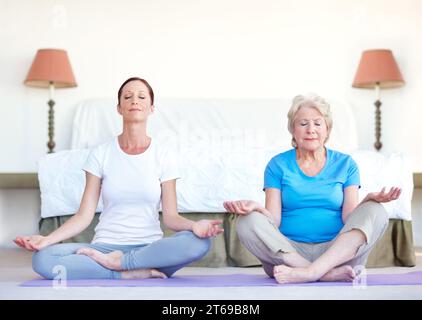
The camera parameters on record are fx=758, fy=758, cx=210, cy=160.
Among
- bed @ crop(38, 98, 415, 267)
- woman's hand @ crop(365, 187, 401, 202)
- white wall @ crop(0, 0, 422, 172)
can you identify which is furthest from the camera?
white wall @ crop(0, 0, 422, 172)

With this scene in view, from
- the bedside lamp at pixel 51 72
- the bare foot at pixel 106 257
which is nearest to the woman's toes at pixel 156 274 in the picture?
the bare foot at pixel 106 257

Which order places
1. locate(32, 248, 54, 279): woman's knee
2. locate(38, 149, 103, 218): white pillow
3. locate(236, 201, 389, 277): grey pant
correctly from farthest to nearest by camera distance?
locate(38, 149, 103, 218): white pillow < locate(32, 248, 54, 279): woman's knee < locate(236, 201, 389, 277): grey pant

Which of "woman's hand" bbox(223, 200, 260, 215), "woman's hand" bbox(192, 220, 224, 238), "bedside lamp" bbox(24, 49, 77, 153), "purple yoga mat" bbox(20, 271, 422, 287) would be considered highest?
"bedside lamp" bbox(24, 49, 77, 153)

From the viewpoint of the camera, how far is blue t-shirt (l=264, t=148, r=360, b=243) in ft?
7.75

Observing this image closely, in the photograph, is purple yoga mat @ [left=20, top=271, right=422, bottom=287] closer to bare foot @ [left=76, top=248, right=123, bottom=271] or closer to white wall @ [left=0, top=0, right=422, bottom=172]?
bare foot @ [left=76, top=248, right=123, bottom=271]

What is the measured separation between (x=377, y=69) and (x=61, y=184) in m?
2.38

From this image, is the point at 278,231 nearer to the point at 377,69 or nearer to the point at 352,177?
the point at 352,177

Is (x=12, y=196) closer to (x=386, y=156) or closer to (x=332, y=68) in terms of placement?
(x=332, y=68)

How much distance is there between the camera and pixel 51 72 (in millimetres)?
4805

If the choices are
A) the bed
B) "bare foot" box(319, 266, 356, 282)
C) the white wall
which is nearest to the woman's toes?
"bare foot" box(319, 266, 356, 282)

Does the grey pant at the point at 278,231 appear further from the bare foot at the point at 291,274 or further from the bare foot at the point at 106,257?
the bare foot at the point at 106,257

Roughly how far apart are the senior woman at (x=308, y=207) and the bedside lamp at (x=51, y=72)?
2.73 m

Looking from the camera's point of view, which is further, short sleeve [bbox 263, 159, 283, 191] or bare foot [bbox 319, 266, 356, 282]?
short sleeve [bbox 263, 159, 283, 191]

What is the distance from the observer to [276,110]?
4918 millimetres
